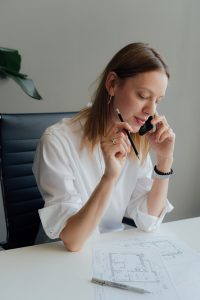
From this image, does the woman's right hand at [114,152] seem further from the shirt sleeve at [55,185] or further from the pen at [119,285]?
the pen at [119,285]

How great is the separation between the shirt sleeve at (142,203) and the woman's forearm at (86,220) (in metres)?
0.21

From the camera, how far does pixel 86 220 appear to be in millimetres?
870

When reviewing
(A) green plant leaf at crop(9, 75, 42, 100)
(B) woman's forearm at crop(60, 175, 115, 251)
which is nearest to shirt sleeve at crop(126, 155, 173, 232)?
(B) woman's forearm at crop(60, 175, 115, 251)

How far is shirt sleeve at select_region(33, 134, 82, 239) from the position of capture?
901 millimetres

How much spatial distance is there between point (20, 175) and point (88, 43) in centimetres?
91

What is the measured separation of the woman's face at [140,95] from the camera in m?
1.00

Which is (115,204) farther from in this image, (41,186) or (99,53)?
(99,53)

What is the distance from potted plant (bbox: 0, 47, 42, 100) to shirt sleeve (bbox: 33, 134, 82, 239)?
38 cm

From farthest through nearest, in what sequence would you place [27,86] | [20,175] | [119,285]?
[27,86]
[20,175]
[119,285]

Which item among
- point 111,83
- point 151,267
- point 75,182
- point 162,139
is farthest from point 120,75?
point 151,267

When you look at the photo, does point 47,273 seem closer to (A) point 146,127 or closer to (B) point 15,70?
(A) point 146,127

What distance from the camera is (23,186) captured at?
1.19 m

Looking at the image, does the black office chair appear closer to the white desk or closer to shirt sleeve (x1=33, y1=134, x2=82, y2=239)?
shirt sleeve (x1=33, y1=134, x2=82, y2=239)

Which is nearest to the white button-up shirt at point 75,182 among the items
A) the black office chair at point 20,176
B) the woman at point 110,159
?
the woman at point 110,159
